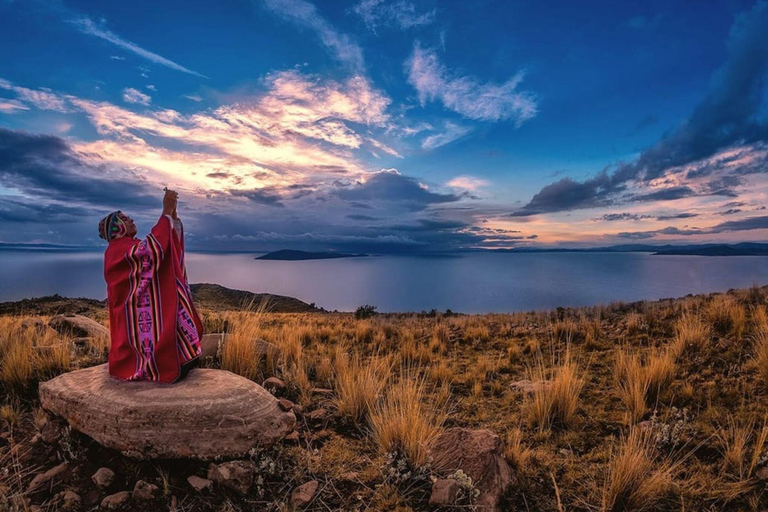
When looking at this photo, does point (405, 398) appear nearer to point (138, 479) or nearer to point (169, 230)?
point (138, 479)

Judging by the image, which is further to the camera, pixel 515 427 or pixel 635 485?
pixel 515 427

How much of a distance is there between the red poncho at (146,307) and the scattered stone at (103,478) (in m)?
0.85

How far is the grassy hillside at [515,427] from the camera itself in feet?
9.83

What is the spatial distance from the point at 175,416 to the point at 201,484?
580mm

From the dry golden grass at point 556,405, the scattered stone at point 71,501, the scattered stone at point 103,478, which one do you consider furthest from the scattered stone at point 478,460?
the scattered stone at point 71,501

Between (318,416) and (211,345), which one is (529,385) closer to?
(318,416)

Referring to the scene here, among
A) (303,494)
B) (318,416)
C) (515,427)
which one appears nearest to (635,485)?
(515,427)

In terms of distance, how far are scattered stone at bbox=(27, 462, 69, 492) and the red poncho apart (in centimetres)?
85

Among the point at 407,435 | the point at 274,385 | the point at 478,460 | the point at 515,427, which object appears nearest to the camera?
the point at 478,460

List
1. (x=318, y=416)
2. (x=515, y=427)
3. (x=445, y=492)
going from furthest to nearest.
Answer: (x=318, y=416)
(x=515, y=427)
(x=445, y=492)

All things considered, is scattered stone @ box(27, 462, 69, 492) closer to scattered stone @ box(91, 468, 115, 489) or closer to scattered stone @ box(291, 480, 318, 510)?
scattered stone @ box(91, 468, 115, 489)

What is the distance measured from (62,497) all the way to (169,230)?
233 centimetres

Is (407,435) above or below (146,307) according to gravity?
below

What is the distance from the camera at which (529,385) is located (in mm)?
5418
